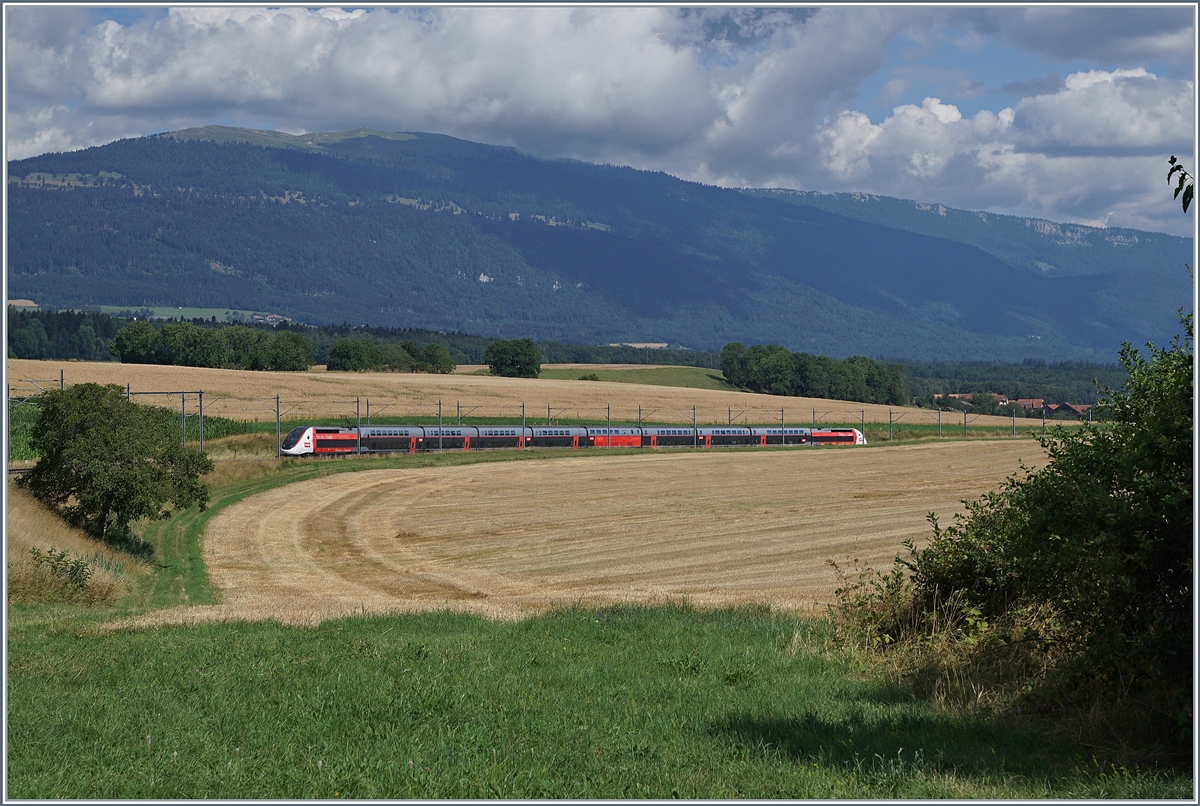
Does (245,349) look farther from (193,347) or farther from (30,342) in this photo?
(30,342)

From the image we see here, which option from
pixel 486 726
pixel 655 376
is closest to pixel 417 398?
pixel 655 376

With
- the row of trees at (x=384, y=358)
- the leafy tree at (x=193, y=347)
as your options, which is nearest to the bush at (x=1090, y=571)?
the leafy tree at (x=193, y=347)

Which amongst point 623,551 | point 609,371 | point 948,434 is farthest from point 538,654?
point 609,371

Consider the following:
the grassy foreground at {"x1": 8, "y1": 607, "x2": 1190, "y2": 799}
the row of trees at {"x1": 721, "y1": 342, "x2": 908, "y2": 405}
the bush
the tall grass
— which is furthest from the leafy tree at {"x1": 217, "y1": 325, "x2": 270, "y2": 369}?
the bush

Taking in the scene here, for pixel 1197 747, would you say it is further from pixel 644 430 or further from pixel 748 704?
pixel 644 430

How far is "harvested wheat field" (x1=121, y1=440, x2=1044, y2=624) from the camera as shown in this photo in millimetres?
23844

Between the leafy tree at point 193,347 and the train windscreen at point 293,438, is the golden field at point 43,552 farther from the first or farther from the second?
the leafy tree at point 193,347

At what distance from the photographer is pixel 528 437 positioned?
7150 centimetres

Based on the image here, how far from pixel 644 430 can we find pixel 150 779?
69.1m

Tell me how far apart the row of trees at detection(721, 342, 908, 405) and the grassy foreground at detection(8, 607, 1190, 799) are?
14007cm

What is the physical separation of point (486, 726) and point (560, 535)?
82.2 ft

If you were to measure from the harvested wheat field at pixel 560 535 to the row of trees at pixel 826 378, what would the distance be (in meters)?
91.7

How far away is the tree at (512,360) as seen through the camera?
159750mm

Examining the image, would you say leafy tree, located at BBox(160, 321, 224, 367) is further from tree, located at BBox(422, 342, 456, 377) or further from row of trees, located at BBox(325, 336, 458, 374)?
tree, located at BBox(422, 342, 456, 377)
